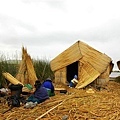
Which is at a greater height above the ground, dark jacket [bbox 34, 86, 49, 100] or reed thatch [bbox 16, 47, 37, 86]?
reed thatch [bbox 16, 47, 37, 86]

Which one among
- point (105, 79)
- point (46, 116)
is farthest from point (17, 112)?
point (105, 79)

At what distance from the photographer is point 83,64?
48.5 feet

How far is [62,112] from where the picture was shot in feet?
22.1

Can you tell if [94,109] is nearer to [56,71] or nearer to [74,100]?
[74,100]

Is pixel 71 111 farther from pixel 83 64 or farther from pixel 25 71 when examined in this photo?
pixel 83 64

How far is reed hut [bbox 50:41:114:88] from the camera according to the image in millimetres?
14461

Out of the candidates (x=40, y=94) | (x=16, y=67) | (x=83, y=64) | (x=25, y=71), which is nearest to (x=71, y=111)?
(x=40, y=94)

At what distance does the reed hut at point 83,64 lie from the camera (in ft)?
47.4

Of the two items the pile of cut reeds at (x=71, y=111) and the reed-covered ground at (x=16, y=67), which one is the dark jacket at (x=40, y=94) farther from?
the reed-covered ground at (x=16, y=67)

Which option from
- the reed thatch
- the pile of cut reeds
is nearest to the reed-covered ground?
the reed thatch

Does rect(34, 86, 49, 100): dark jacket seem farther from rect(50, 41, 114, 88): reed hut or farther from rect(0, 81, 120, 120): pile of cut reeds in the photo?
rect(50, 41, 114, 88): reed hut

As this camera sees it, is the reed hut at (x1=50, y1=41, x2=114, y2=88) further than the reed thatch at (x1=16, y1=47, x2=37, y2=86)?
Yes

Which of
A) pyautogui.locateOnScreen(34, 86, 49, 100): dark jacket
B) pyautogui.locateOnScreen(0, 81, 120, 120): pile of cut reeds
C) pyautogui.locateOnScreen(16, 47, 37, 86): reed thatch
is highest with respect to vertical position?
pyautogui.locateOnScreen(16, 47, 37, 86): reed thatch

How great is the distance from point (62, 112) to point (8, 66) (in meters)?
6.53
